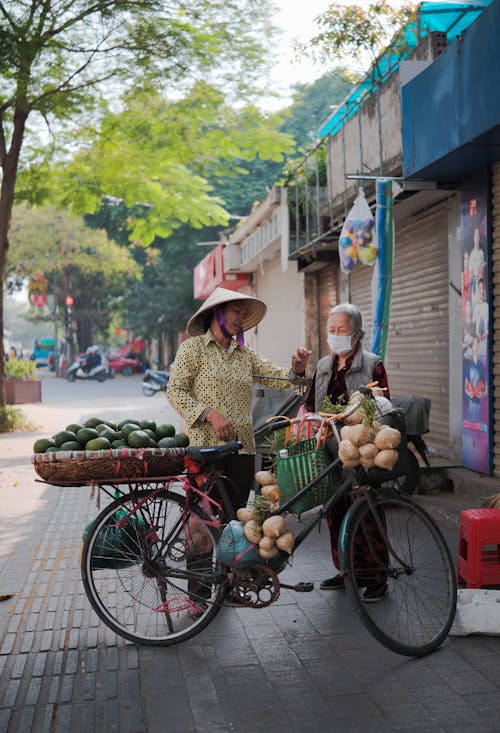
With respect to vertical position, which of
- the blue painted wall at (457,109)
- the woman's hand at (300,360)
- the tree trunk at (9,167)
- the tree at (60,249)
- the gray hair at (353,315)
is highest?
the tree at (60,249)

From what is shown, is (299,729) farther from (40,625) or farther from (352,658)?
(40,625)

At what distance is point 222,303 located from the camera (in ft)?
14.8

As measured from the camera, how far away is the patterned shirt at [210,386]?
4.48m

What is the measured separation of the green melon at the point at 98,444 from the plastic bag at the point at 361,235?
16.2ft

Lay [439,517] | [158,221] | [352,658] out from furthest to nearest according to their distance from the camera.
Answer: [158,221] < [439,517] < [352,658]

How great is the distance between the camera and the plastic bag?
824 centimetres

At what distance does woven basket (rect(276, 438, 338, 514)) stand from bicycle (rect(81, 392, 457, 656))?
29mm

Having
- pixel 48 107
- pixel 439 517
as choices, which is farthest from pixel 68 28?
pixel 439 517

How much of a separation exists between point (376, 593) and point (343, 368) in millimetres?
1254

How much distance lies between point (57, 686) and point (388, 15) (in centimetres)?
897

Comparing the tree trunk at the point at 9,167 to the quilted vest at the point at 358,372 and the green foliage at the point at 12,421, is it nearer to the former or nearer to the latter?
the green foliage at the point at 12,421

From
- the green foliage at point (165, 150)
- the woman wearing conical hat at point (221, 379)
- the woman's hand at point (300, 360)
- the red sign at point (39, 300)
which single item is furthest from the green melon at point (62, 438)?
the red sign at point (39, 300)

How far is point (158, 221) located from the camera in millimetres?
16438

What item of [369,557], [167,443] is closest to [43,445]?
[167,443]
